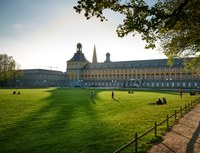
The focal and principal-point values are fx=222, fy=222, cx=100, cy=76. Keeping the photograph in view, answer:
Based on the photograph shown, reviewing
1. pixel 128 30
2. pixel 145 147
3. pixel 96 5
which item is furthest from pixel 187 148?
pixel 96 5

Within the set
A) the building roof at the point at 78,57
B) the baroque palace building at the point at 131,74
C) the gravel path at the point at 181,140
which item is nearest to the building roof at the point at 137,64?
the baroque palace building at the point at 131,74

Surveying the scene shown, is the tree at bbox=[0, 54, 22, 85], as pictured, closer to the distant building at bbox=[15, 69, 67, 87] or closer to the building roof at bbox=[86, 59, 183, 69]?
the distant building at bbox=[15, 69, 67, 87]

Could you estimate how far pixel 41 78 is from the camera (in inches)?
4993

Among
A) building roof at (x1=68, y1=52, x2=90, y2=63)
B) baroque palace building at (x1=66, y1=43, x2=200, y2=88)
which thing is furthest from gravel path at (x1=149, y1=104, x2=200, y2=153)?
building roof at (x1=68, y1=52, x2=90, y2=63)

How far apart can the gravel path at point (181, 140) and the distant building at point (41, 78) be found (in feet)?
378

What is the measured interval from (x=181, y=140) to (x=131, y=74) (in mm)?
103435

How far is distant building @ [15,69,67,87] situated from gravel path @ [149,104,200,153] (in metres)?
115

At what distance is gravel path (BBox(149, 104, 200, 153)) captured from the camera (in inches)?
379

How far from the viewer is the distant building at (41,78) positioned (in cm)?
12688

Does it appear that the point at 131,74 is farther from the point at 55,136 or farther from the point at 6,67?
the point at 55,136

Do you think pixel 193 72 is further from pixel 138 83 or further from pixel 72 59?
pixel 72 59

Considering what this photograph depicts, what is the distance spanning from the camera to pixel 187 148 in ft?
32.2

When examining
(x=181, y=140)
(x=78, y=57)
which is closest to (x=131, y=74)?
(x=78, y=57)

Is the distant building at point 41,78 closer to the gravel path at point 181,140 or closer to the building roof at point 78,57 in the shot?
the building roof at point 78,57
